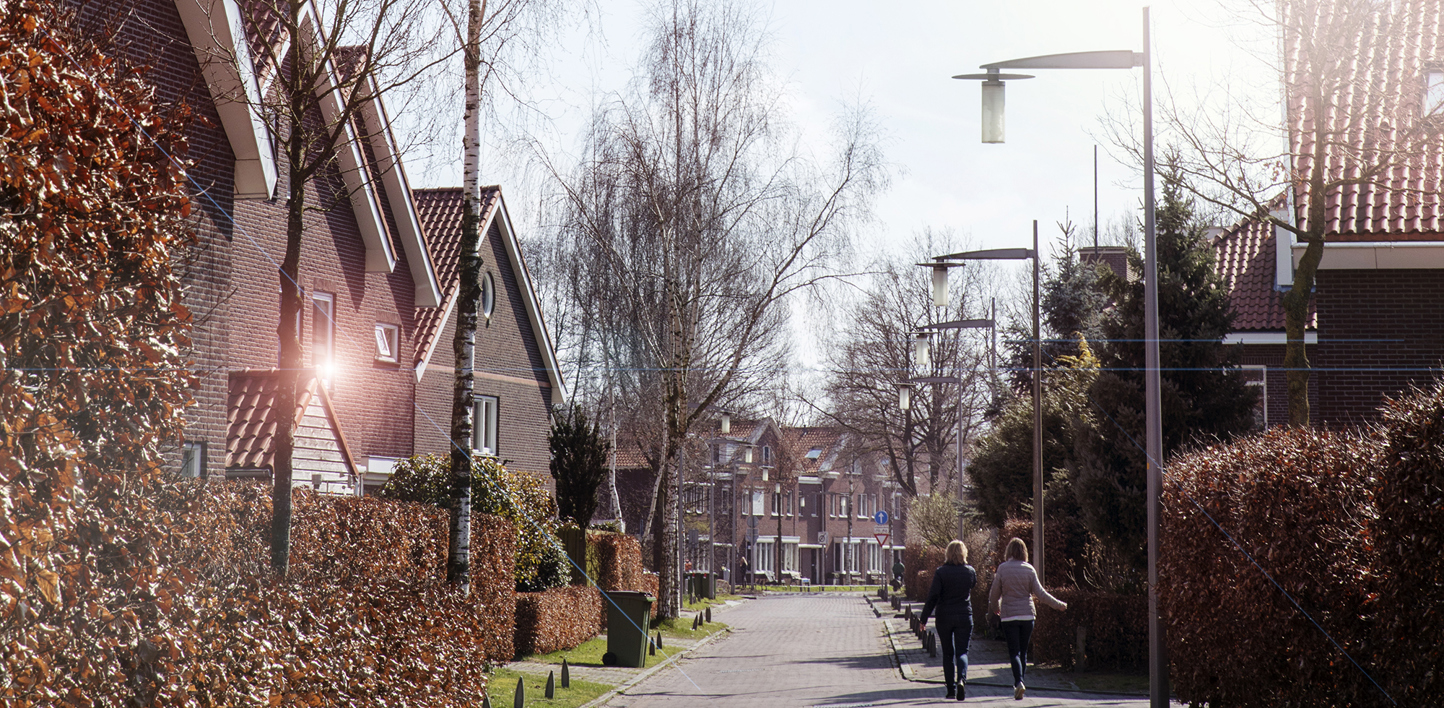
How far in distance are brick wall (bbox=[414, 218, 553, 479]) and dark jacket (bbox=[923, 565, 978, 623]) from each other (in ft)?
54.3

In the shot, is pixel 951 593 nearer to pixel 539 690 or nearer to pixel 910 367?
pixel 539 690

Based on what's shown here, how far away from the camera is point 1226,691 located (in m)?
10.4

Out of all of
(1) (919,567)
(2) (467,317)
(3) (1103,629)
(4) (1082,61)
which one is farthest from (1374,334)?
(1) (919,567)

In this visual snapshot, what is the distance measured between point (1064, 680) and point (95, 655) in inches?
567

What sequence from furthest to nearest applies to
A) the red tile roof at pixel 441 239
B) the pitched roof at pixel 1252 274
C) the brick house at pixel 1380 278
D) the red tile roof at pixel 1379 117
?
the red tile roof at pixel 441 239
the pitched roof at pixel 1252 274
the brick house at pixel 1380 278
the red tile roof at pixel 1379 117

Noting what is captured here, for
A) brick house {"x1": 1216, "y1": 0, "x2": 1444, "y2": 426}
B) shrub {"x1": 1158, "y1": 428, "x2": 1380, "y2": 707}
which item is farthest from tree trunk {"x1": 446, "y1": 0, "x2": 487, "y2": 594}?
brick house {"x1": 1216, "y1": 0, "x2": 1444, "y2": 426}

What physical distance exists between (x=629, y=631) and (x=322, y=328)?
8052 millimetres

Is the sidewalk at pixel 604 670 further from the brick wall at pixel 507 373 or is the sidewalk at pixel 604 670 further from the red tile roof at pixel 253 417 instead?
the brick wall at pixel 507 373

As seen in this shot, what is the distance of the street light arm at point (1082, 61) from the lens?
12727 mm

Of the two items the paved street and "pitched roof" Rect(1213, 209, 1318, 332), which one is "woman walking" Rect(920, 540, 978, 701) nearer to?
the paved street

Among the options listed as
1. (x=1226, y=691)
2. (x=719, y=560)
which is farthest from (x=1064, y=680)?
(x=719, y=560)

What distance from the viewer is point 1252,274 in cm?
2788

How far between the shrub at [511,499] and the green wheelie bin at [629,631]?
146 centimetres

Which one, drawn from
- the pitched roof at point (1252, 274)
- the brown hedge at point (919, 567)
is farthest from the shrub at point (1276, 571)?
the brown hedge at point (919, 567)
